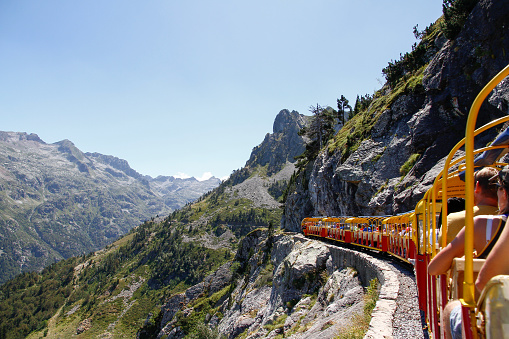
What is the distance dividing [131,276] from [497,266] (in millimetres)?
224214

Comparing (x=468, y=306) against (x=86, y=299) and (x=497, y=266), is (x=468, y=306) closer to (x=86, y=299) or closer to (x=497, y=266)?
(x=497, y=266)

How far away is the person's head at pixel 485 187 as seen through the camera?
4.02 m

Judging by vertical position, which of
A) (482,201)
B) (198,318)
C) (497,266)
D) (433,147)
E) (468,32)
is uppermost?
(468,32)

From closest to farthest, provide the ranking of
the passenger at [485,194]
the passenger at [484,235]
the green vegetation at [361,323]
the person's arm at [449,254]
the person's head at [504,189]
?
the person's head at [504,189]
the passenger at [484,235]
the person's arm at [449,254]
the passenger at [485,194]
the green vegetation at [361,323]

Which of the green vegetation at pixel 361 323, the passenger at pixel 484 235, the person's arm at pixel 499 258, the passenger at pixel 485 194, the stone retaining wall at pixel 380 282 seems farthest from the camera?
the green vegetation at pixel 361 323

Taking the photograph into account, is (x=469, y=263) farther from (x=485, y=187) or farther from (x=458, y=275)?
(x=485, y=187)

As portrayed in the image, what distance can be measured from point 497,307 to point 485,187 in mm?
2337

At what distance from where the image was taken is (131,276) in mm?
198375

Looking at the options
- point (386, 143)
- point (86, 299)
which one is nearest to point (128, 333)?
point (86, 299)

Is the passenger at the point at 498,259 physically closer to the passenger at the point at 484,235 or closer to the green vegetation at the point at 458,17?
the passenger at the point at 484,235

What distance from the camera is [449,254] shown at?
12.3 feet

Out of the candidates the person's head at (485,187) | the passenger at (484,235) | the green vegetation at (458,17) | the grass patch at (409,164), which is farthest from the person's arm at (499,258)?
the green vegetation at (458,17)

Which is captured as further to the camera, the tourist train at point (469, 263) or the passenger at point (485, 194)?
the passenger at point (485, 194)

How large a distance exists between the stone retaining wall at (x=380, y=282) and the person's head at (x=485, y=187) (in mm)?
4125
